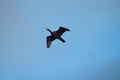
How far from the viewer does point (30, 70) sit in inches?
72.4

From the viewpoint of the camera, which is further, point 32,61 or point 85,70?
point 85,70

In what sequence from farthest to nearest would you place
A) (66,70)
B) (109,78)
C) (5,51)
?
1. (109,78)
2. (66,70)
3. (5,51)

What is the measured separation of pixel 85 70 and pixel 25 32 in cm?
66

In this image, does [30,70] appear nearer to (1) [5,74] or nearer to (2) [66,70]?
(1) [5,74]

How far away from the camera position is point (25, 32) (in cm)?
183

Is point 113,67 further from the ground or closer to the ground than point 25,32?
closer to the ground

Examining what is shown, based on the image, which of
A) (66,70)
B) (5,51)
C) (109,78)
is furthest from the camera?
(109,78)
